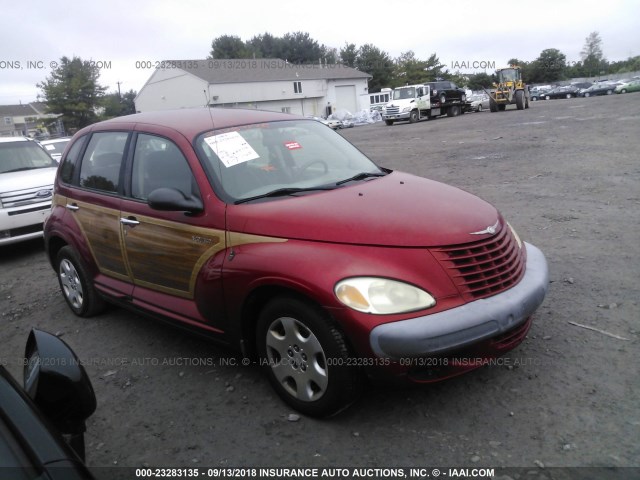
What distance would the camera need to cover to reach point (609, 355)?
3.34 meters

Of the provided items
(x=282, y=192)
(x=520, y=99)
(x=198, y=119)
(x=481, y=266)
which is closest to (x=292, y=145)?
→ (x=282, y=192)

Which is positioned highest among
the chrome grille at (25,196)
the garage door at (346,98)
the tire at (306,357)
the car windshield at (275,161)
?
the garage door at (346,98)

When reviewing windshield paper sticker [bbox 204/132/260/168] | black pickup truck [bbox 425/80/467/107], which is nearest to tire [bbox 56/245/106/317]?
windshield paper sticker [bbox 204/132/260/168]

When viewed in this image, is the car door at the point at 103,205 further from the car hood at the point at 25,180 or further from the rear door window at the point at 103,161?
the car hood at the point at 25,180

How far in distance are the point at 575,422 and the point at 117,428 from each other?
8.71 feet

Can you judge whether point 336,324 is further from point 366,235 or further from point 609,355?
point 609,355

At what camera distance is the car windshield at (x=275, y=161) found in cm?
339

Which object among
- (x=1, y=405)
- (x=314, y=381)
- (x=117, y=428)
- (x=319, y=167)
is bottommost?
(x=117, y=428)

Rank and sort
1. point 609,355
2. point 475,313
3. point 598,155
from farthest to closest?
point 598,155 < point 609,355 < point 475,313

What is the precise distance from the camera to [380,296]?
102 inches

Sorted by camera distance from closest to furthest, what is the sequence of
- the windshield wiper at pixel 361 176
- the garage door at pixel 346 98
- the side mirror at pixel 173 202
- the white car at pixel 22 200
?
1. the side mirror at pixel 173 202
2. the windshield wiper at pixel 361 176
3. the white car at pixel 22 200
4. the garage door at pixel 346 98

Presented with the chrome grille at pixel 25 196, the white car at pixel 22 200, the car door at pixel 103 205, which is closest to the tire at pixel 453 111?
the white car at pixel 22 200

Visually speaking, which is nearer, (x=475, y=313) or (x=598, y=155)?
(x=475, y=313)

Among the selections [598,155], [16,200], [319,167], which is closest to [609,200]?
[598,155]
